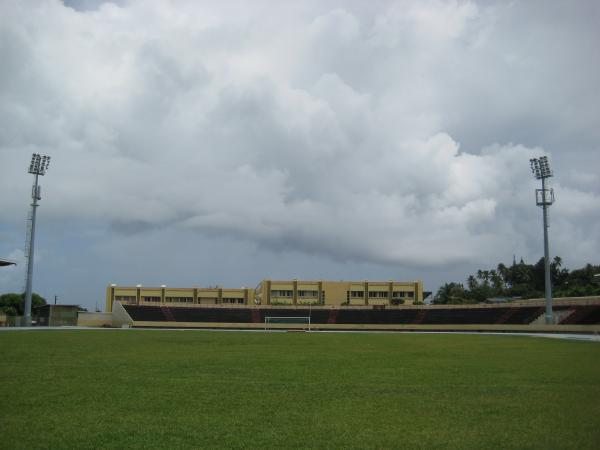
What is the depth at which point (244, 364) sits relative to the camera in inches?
775

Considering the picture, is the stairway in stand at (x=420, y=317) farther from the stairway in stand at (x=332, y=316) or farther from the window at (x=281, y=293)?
the window at (x=281, y=293)

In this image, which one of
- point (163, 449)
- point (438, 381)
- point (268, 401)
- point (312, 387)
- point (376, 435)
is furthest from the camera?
point (438, 381)

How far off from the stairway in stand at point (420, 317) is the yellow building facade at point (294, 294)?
14.1 m

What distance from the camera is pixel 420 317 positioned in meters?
84.1

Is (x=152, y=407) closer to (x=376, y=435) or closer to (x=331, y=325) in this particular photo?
(x=376, y=435)

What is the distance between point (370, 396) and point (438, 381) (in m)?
3.68

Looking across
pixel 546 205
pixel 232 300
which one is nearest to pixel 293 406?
pixel 546 205

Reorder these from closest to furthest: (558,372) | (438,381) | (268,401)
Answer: (268,401) < (438,381) < (558,372)

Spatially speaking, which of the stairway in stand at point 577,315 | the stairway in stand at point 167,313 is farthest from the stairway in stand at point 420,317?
the stairway in stand at point 167,313

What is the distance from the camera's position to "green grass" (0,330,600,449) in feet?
27.8

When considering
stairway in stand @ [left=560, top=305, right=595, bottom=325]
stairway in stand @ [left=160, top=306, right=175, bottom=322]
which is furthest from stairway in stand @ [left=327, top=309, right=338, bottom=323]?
stairway in stand @ [left=560, top=305, right=595, bottom=325]

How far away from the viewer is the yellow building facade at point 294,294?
101688mm

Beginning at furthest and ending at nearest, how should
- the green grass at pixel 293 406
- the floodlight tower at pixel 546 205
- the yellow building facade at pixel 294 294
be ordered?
1. the yellow building facade at pixel 294 294
2. the floodlight tower at pixel 546 205
3. the green grass at pixel 293 406

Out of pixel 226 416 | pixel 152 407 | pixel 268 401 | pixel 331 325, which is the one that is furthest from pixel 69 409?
pixel 331 325
